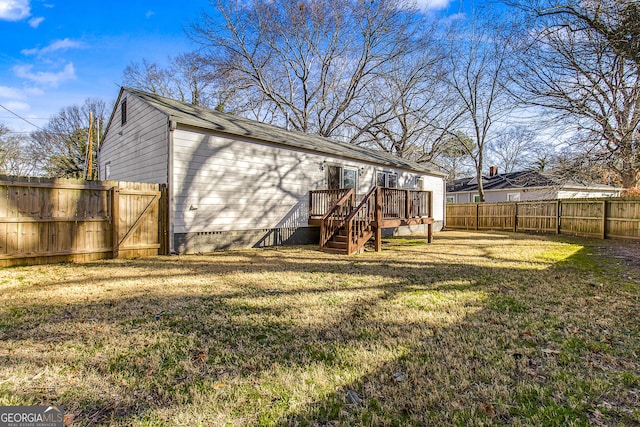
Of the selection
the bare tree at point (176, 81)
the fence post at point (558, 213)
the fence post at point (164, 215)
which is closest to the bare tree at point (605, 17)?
the fence post at point (164, 215)

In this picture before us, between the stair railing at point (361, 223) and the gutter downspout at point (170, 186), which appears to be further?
the stair railing at point (361, 223)

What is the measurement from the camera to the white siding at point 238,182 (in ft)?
27.1

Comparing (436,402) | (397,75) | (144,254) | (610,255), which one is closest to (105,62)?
(144,254)

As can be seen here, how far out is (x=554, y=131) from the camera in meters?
8.32

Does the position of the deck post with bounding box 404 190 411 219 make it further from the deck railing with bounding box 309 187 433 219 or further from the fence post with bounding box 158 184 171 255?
the fence post with bounding box 158 184 171 255

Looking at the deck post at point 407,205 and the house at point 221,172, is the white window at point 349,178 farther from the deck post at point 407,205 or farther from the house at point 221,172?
the deck post at point 407,205

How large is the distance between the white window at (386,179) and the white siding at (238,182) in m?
2.98

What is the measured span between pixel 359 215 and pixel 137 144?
280 inches

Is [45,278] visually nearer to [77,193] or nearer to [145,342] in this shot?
[77,193]

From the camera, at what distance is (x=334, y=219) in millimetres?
9398

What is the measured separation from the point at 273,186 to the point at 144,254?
13.7 feet

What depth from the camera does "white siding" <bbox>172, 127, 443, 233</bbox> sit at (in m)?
8.26

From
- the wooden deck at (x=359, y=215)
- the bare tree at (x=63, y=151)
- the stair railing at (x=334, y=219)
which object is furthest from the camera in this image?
the bare tree at (x=63, y=151)

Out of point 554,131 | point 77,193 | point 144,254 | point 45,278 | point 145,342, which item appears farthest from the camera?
point 554,131
